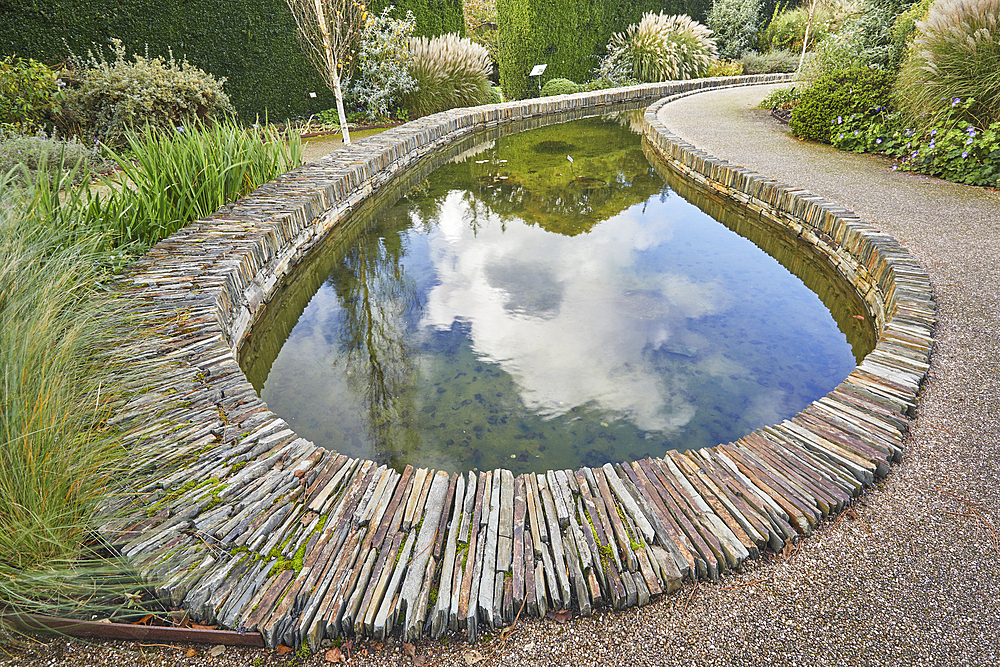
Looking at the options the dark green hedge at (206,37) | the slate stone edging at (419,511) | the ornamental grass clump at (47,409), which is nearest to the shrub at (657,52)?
the dark green hedge at (206,37)

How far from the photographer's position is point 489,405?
2521mm

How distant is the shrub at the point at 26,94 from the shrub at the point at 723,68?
1295 cm

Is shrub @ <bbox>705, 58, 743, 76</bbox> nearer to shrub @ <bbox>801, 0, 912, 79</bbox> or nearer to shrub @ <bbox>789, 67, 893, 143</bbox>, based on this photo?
shrub @ <bbox>801, 0, 912, 79</bbox>

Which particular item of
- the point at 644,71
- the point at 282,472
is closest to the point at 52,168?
the point at 282,472

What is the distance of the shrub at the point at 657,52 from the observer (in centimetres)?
1195

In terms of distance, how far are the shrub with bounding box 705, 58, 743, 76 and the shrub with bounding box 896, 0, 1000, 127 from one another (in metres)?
8.92

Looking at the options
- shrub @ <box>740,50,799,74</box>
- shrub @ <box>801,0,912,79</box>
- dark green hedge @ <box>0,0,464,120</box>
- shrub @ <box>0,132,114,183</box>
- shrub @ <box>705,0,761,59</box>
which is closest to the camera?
shrub @ <box>0,132,114,183</box>

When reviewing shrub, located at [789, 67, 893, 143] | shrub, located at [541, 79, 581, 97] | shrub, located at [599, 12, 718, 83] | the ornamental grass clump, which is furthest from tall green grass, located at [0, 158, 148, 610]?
shrub, located at [599, 12, 718, 83]

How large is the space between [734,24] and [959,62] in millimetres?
12259

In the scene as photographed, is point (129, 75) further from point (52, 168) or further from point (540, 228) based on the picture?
point (540, 228)

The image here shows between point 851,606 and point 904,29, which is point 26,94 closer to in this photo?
point 851,606

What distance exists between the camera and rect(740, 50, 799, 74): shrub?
13.6 metres

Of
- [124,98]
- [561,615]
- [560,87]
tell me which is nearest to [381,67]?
[124,98]

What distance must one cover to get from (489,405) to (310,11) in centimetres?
606
